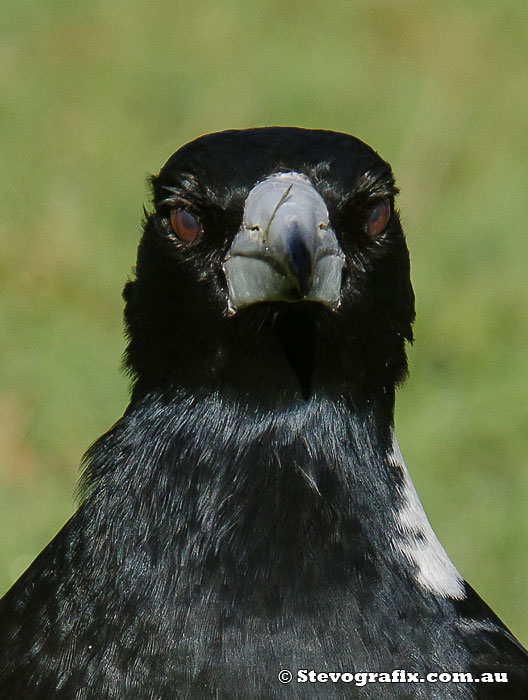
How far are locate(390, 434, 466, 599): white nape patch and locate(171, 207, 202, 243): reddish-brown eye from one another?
0.75 meters

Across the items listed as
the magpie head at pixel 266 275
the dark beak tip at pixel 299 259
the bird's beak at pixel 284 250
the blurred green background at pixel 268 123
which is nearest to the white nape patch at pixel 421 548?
the magpie head at pixel 266 275

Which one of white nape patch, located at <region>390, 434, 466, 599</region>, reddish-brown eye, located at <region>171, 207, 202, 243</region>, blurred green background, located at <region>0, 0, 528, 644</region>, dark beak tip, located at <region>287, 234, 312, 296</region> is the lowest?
white nape patch, located at <region>390, 434, 466, 599</region>

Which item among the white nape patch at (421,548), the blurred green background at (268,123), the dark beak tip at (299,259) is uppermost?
the blurred green background at (268,123)

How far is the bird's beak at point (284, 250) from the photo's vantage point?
301 centimetres

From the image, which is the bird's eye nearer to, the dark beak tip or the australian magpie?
the australian magpie

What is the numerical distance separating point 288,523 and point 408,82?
6.21 m

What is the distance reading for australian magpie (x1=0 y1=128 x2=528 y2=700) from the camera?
10.2ft

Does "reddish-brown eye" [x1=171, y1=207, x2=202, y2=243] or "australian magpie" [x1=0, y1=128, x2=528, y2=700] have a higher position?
"reddish-brown eye" [x1=171, y1=207, x2=202, y2=243]

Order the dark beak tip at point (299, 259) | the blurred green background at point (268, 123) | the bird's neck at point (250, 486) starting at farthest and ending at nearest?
the blurred green background at point (268, 123) < the bird's neck at point (250, 486) < the dark beak tip at point (299, 259)

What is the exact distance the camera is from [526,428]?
635cm

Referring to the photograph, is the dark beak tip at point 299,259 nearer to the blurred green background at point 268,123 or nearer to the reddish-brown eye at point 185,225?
the reddish-brown eye at point 185,225

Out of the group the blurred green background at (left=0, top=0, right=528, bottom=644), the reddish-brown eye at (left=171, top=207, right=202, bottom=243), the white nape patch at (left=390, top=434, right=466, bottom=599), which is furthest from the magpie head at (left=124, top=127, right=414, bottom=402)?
the blurred green background at (left=0, top=0, right=528, bottom=644)

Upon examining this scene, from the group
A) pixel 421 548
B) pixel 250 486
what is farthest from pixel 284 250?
pixel 421 548

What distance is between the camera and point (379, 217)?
11.2 feet
